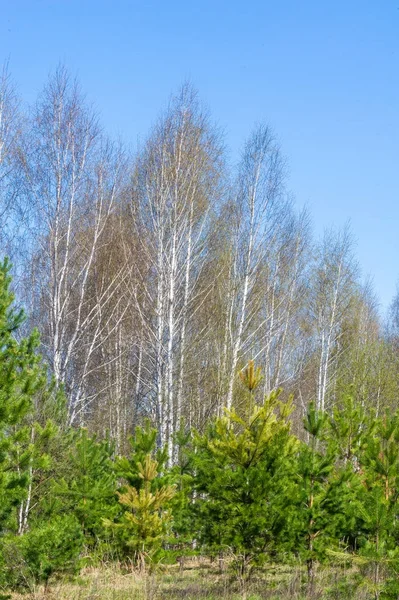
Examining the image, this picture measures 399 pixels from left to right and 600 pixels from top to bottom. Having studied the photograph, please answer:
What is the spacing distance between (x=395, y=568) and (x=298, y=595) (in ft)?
4.53

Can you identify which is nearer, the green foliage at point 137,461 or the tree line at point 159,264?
the green foliage at point 137,461

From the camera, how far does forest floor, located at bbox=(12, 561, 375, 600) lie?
750 cm

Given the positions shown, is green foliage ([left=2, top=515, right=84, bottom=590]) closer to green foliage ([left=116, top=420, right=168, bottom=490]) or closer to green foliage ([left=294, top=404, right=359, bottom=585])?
green foliage ([left=116, top=420, right=168, bottom=490])

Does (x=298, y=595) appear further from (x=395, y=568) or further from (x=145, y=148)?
(x=145, y=148)

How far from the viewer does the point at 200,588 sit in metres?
8.30

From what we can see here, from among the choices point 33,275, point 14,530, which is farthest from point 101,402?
point 14,530

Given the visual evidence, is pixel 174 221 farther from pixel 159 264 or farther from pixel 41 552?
pixel 41 552

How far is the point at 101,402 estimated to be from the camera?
2327 centimetres

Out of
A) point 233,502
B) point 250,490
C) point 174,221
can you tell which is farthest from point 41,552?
point 174,221

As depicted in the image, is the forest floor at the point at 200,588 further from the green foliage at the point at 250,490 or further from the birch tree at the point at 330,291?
the birch tree at the point at 330,291

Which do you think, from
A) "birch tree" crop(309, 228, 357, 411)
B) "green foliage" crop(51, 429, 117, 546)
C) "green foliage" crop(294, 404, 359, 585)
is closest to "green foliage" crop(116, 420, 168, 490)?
"green foliage" crop(51, 429, 117, 546)

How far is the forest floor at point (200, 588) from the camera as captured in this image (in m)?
7.50

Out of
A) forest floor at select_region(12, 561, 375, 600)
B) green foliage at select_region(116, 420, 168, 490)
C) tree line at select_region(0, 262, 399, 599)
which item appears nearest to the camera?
tree line at select_region(0, 262, 399, 599)

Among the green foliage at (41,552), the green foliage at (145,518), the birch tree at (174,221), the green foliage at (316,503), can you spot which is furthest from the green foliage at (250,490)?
the birch tree at (174,221)
